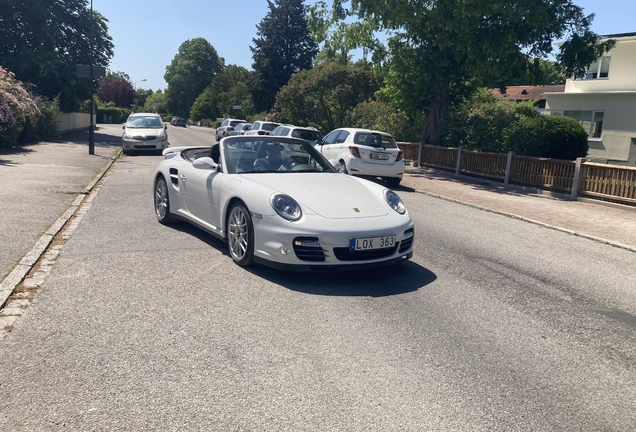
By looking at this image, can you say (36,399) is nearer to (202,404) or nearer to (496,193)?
(202,404)

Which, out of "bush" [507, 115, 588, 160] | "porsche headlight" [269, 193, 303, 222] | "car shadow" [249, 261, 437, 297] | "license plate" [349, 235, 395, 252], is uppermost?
"bush" [507, 115, 588, 160]

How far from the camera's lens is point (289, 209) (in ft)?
18.3

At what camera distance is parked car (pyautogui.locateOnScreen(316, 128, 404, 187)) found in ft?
49.6

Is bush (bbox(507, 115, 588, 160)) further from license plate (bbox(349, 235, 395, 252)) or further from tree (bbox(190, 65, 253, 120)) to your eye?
tree (bbox(190, 65, 253, 120))

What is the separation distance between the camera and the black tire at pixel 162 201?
812 centimetres

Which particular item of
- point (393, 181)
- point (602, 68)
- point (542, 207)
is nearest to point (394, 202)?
point (542, 207)

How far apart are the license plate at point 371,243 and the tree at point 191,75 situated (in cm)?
11867

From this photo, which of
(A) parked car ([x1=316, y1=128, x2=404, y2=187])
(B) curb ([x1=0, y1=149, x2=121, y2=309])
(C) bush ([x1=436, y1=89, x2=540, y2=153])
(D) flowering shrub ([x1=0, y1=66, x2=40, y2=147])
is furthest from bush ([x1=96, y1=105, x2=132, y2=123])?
(B) curb ([x1=0, y1=149, x2=121, y2=309])

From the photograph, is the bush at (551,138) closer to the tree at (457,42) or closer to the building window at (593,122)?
the tree at (457,42)

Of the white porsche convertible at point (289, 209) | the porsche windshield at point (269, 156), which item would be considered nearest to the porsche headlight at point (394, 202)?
the white porsche convertible at point (289, 209)

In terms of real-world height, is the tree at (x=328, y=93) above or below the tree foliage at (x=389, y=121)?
above

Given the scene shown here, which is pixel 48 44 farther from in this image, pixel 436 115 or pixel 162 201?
pixel 162 201

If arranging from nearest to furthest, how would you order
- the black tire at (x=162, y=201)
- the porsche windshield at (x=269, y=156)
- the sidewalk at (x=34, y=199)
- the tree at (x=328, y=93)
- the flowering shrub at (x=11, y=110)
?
the sidewalk at (x=34, y=199) < the porsche windshield at (x=269, y=156) < the black tire at (x=162, y=201) < the flowering shrub at (x=11, y=110) < the tree at (x=328, y=93)

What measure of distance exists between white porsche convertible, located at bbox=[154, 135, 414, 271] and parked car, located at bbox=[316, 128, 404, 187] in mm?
7852
